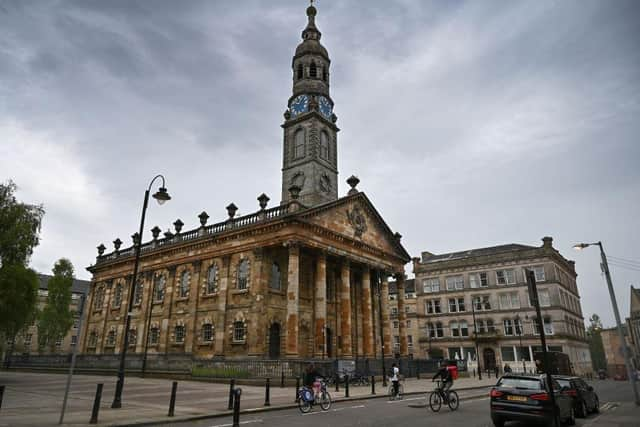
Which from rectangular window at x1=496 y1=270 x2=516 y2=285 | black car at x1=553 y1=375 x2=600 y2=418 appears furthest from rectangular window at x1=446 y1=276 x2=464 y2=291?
black car at x1=553 y1=375 x2=600 y2=418

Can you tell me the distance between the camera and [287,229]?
2953 cm

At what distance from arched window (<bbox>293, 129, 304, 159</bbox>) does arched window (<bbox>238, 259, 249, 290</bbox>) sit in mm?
14147

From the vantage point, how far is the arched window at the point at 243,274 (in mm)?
31514

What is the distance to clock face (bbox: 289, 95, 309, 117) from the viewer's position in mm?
43031

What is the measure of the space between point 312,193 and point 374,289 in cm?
1142

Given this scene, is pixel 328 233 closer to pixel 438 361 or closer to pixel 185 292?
pixel 185 292

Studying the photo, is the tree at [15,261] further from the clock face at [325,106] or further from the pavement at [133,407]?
the clock face at [325,106]

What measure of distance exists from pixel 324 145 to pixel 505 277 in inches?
1194

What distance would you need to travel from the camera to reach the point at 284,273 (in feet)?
105

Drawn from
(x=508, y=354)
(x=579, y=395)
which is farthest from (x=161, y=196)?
(x=508, y=354)

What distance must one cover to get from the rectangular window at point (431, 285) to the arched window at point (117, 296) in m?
39.3

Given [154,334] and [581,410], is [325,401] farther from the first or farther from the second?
[154,334]

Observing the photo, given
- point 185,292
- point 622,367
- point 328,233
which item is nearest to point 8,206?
point 185,292

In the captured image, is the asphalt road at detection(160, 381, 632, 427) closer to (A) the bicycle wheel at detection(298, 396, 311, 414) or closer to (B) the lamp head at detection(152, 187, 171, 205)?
(A) the bicycle wheel at detection(298, 396, 311, 414)
